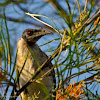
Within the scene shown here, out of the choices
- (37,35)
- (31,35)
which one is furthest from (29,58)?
(37,35)

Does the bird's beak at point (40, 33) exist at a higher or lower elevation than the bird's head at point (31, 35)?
lower

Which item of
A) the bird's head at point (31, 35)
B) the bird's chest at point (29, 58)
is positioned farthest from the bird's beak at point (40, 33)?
the bird's chest at point (29, 58)

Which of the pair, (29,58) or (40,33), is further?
(29,58)

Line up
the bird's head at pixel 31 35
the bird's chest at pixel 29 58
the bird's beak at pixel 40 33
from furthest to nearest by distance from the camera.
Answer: the bird's chest at pixel 29 58 < the bird's head at pixel 31 35 < the bird's beak at pixel 40 33

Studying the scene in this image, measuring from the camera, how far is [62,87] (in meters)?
1.21

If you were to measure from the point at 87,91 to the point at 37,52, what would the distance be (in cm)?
118

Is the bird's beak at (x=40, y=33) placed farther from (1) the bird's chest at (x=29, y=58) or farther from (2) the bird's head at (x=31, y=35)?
(1) the bird's chest at (x=29, y=58)

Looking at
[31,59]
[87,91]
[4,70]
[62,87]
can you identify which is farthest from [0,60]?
[31,59]

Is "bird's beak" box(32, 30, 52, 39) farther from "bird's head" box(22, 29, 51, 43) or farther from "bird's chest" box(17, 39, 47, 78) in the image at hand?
"bird's chest" box(17, 39, 47, 78)

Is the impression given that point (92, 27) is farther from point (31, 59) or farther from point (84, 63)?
point (31, 59)

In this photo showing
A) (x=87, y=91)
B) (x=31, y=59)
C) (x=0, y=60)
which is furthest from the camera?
(x=31, y=59)

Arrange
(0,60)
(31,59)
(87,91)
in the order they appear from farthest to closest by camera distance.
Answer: (31,59) < (87,91) < (0,60)

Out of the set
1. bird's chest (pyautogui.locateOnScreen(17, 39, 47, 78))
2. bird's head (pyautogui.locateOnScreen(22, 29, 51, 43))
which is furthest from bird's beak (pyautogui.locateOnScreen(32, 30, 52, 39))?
bird's chest (pyautogui.locateOnScreen(17, 39, 47, 78))

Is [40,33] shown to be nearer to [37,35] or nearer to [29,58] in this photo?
[37,35]
